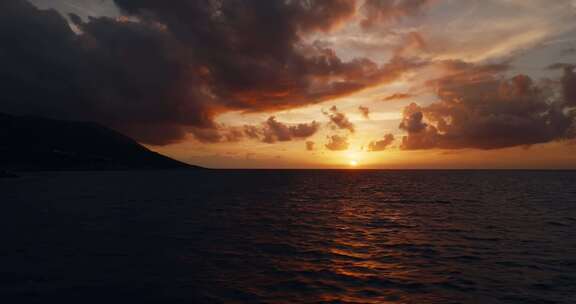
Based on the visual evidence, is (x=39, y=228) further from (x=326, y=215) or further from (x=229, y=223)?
(x=326, y=215)

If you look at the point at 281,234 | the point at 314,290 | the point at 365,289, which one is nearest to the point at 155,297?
the point at 314,290

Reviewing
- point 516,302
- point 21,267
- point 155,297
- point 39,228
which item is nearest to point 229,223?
point 39,228

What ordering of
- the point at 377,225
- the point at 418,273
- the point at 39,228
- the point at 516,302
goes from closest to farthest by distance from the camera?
the point at 516,302 → the point at 418,273 → the point at 39,228 → the point at 377,225

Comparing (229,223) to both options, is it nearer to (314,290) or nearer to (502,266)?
(314,290)

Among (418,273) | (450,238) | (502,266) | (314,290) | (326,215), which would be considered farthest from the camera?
(326,215)

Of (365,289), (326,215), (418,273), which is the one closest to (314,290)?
(365,289)

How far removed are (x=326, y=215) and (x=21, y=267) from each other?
35.2 m

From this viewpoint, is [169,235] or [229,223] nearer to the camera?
[169,235]

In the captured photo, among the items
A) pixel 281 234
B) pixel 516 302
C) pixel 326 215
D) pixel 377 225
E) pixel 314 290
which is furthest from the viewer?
pixel 326 215

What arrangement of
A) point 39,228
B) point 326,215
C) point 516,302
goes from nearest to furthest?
point 516,302, point 39,228, point 326,215

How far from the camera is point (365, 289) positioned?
1848 centimetres

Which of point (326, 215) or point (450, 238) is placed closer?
point (450, 238)

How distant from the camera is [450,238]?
32.7 metres

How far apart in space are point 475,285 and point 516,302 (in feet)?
8.39
